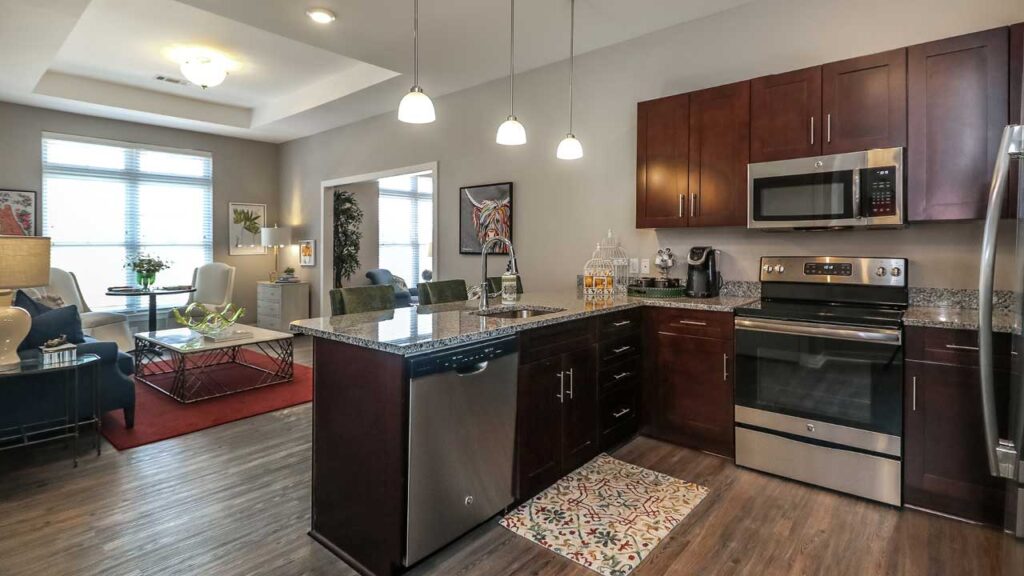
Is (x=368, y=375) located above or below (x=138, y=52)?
below

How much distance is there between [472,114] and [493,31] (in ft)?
4.27

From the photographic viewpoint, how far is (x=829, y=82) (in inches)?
112

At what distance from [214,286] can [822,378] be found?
650 centimetres

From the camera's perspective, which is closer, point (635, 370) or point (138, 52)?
point (635, 370)

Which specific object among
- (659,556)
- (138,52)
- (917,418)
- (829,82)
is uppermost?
(138,52)

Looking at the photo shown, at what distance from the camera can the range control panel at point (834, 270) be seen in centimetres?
280

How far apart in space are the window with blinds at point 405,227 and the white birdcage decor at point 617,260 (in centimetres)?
538

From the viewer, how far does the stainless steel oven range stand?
249 cm

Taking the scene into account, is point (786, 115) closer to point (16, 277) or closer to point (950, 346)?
point (950, 346)

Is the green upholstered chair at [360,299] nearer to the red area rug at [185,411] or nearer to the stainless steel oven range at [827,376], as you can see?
the red area rug at [185,411]

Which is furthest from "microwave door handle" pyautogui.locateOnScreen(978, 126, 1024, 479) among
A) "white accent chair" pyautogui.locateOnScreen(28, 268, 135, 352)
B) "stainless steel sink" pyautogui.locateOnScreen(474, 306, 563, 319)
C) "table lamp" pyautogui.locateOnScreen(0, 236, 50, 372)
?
"white accent chair" pyautogui.locateOnScreen(28, 268, 135, 352)

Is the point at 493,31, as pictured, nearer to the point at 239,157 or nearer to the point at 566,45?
the point at 566,45

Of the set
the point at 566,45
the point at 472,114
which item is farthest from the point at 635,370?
the point at 472,114

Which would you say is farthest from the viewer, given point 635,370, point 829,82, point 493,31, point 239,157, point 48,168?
point 239,157
